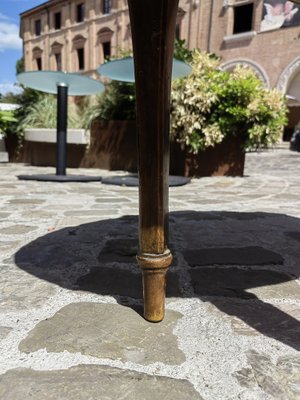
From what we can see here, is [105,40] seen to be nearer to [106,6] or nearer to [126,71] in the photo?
[106,6]

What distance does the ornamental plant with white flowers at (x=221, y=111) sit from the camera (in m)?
4.75

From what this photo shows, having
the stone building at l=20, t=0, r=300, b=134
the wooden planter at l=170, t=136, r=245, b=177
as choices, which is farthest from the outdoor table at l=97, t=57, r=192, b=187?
Answer: the stone building at l=20, t=0, r=300, b=134

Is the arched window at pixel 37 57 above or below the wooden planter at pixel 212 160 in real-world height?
above

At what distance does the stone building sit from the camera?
1619cm

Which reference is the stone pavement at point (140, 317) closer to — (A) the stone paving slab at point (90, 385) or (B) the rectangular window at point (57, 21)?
(A) the stone paving slab at point (90, 385)

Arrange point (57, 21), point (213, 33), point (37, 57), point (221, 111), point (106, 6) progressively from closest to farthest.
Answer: point (221, 111), point (213, 33), point (106, 6), point (57, 21), point (37, 57)

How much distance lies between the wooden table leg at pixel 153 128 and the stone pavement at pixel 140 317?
16cm

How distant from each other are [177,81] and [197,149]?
1055 mm

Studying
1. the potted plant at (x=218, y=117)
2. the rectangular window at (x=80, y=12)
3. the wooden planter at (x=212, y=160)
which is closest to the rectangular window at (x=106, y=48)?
the rectangular window at (x=80, y=12)

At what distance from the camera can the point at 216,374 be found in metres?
0.82

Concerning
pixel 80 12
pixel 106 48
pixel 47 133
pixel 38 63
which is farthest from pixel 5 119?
pixel 38 63

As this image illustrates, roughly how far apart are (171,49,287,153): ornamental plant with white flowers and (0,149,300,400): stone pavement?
105 inches

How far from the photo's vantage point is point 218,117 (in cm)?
490

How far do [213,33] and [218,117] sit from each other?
15.9 m
